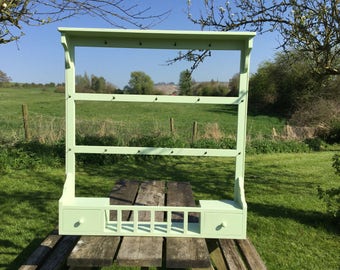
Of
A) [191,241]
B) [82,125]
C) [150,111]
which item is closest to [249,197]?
[191,241]

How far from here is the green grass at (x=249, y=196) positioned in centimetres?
411

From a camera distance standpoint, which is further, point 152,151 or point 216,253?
point 216,253

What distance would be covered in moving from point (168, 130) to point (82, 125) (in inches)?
107

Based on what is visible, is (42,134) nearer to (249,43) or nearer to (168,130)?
(168,130)

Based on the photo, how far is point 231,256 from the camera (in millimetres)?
2312

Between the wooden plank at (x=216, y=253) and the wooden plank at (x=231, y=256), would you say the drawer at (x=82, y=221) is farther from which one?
the wooden plank at (x=216, y=253)

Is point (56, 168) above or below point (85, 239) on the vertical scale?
below

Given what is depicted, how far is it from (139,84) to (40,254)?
150cm

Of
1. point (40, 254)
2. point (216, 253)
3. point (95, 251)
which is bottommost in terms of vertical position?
point (216, 253)

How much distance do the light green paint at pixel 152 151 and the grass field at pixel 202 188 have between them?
2065mm

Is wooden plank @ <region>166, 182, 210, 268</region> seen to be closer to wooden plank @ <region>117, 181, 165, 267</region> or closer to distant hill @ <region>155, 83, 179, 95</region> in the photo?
wooden plank @ <region>117, 181, 165, 267</region>

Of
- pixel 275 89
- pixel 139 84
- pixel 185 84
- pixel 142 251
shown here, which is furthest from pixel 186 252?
pixel 275 89

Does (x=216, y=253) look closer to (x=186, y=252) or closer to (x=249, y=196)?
(x=186, y=252)

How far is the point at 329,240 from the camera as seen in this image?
14.6 ft
